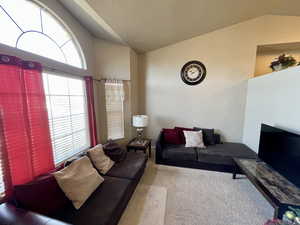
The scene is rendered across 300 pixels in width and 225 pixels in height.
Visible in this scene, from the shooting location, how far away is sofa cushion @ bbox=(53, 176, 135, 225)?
50.7 inches

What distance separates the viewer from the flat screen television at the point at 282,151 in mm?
1633

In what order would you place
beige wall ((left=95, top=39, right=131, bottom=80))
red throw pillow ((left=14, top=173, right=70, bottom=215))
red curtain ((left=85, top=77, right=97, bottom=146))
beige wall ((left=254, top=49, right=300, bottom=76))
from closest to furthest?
1. red throw pillow ((left=14, top=173, right=70, bottom=215))
2. red curtain ((left=85, top=77, right=97, bottom=146))
3. beige wall ((left=95, top=39, right=131, bottom=80))
4. beige wall ((left=254, top=49, right=300, bottom=76))

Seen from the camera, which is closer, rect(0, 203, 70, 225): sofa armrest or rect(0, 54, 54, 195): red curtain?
rect(0, 203, 70, 225): sofa armrest

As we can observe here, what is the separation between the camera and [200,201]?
78.7 inches

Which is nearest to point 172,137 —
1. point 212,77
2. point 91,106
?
point 212,77

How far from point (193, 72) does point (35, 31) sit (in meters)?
3.23

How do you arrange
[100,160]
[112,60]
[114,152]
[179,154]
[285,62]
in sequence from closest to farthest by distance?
[100,160] < [285,62] < [114,152] < [179,154] < [112,60]

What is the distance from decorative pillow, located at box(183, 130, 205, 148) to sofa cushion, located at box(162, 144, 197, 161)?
0.61ft

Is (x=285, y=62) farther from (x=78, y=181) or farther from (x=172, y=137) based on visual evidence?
(x=78, y=181)

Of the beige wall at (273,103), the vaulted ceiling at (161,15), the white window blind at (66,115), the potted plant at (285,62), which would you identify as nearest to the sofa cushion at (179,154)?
the beige wall at (273,103)

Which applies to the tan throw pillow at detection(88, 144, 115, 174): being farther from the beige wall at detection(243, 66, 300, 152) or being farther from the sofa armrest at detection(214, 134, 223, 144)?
the beige wall at detection(243, 66, 300, 152)

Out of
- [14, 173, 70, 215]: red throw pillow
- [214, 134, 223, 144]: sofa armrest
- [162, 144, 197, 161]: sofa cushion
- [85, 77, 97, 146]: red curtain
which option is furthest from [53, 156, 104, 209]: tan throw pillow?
[214, 134, 223, 144]: sofa armrest

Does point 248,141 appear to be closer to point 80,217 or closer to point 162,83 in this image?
point 162,83

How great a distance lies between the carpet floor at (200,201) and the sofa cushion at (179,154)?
0.31 meters
